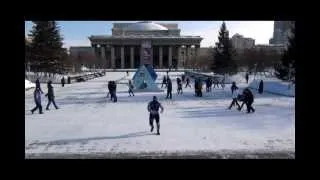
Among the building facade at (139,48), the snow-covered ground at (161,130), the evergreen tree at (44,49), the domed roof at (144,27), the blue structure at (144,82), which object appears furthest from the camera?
the domed roof at (144,27)

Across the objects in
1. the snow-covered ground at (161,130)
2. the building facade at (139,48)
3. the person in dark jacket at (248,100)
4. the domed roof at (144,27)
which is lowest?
the snow-covered ground at (161,130)

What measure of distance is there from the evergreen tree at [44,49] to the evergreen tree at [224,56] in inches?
672

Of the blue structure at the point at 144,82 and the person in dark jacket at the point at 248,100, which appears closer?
the person in dark jacket at the point at 248,100

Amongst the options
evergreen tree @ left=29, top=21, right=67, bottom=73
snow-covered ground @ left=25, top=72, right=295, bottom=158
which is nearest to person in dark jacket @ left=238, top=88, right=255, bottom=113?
snow-covered ground @ left=25, top=72, right=295, bottom=158

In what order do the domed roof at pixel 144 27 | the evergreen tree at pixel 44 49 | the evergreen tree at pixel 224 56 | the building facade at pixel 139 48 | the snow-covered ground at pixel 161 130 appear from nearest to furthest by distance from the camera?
the snow-covered ground at pixel 161 130
the evergreen tree at pixel 44 49
the evergreen tree at pixel 224 56
the building facade at pixel 139 48
the domed roof at pixel 144 27

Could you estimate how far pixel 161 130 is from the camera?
1275cm

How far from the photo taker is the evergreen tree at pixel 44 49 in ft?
148

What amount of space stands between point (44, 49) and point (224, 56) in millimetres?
19108

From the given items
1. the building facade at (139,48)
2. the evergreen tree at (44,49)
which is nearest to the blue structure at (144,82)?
the evergreen tree at (44,49)

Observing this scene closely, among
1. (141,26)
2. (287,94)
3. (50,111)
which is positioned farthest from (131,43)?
(50,111)

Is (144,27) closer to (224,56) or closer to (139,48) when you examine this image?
(139,48)

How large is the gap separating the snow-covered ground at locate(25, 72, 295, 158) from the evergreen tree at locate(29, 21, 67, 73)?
27150 millimetres

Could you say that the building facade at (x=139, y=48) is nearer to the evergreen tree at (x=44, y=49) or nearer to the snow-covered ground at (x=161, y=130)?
the evergreen tree at (x=44, y=49)
